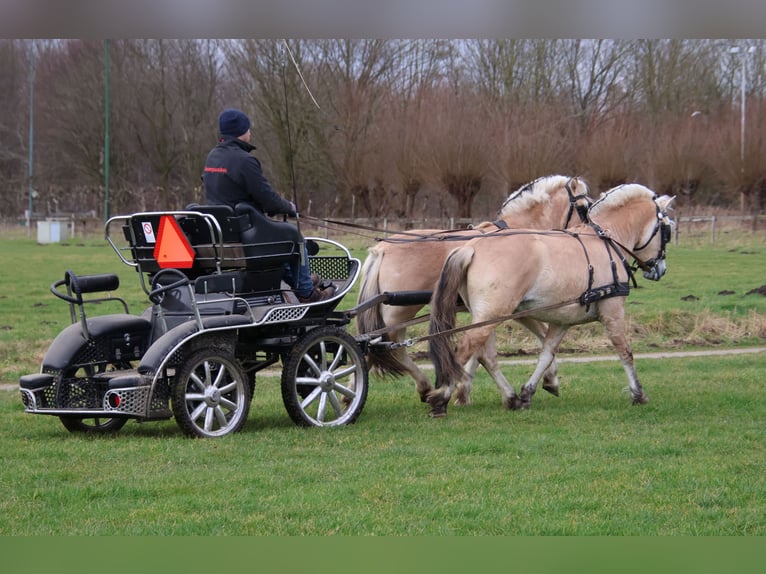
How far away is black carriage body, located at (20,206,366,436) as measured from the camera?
800 centimetres

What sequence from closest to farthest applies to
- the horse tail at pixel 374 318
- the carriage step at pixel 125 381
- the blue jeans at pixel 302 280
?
the carriage step at pixel 125 381 < the blue jeans at pixel 302 280 < the horse tail at pixel 374 318

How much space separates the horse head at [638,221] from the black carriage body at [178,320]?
328cm

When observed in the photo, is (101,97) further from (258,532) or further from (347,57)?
(258,532)

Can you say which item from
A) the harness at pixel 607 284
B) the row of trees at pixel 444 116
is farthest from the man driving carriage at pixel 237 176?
the row of trees at pixel 444 116

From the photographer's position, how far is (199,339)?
27.0ft

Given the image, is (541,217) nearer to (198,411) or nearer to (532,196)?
(532,196)

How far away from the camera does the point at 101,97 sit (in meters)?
48.2

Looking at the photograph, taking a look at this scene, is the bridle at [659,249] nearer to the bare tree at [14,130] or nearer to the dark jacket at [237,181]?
the dark jacket at [237,181]

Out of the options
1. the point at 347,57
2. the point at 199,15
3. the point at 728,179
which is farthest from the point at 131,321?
the point at 728,179

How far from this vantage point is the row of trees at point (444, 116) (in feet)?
132

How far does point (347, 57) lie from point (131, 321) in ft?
105

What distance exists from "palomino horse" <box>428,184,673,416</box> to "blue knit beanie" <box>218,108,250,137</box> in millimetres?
2207

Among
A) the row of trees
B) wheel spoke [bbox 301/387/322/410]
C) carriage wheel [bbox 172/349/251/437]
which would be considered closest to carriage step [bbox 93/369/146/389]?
carriage wheel [bbox 172/349/251/437]

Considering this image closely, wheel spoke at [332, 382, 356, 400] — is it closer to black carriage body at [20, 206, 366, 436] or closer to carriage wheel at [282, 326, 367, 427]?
carriage wheel at [282, 326, 367, 427]
